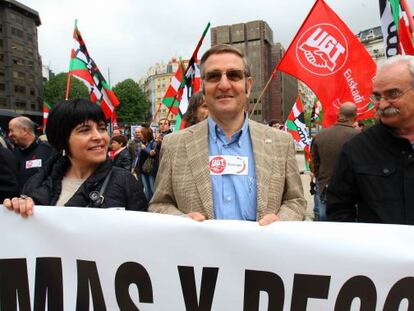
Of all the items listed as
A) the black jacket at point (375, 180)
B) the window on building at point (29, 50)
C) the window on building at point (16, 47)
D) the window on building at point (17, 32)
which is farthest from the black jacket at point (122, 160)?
the window on building at point (29, 50)

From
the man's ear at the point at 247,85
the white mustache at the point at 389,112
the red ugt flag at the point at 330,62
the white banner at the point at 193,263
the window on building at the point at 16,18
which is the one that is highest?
the window on building at the point at 16,18

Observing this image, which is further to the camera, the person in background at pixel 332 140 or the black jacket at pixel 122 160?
the black jacket at pixel 122 160

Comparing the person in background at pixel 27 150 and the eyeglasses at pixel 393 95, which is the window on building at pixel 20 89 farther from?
the eyeglasses at pixel 393 95

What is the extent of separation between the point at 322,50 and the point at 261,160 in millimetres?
3302

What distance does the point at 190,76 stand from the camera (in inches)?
293

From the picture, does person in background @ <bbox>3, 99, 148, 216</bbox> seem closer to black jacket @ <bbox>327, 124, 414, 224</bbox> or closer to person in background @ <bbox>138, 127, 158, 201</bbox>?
black jacket @ <bbox>327, 124, 414, 224</bbox>

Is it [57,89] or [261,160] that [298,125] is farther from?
[57,89]

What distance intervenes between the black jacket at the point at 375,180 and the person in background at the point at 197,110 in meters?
1.90

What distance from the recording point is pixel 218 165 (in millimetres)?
2010

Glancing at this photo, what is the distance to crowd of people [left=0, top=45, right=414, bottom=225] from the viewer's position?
1.90 meters

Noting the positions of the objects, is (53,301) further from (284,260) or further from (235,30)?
(235,30)

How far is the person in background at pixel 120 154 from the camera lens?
25.8ft

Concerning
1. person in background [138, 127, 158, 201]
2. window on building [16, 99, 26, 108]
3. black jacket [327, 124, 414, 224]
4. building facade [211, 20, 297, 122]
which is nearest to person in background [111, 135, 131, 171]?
person in background [138, 127, 158, 201]

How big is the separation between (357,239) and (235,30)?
78638 millimetres
